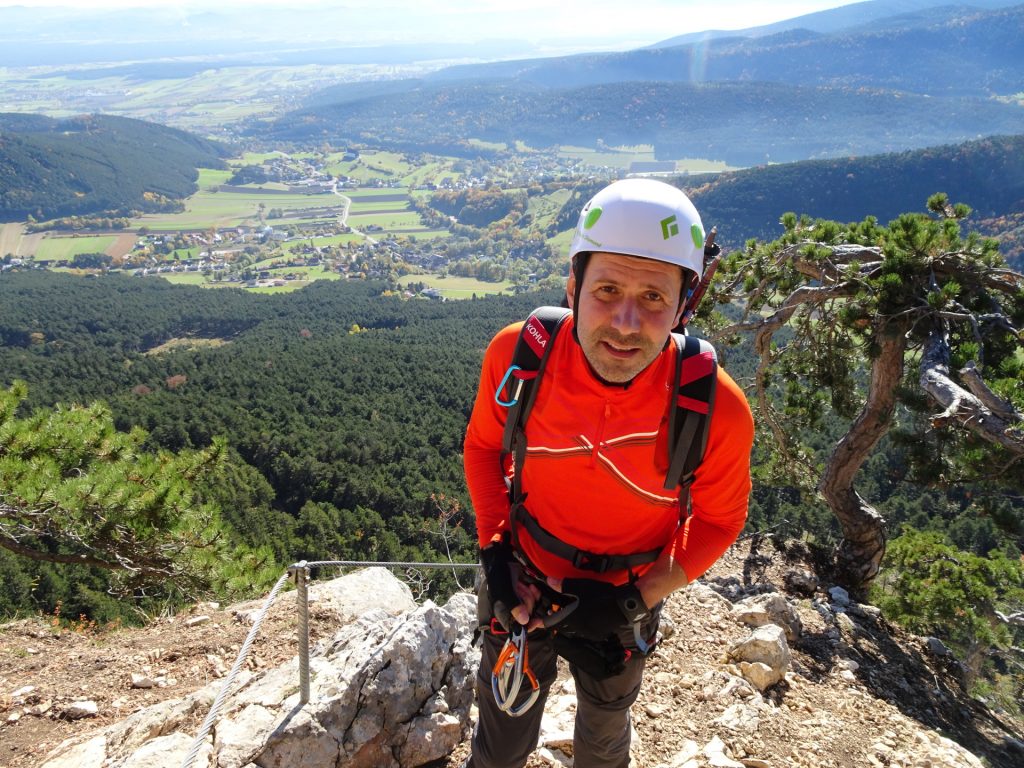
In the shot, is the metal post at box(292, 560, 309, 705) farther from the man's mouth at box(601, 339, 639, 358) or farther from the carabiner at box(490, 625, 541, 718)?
the man's mouth at box(601, 339, 639, 358)

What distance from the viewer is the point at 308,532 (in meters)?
25.4

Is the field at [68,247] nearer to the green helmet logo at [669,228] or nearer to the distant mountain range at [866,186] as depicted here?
the distant mountain range at [866,186]

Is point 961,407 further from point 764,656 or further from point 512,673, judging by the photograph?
point 512,673

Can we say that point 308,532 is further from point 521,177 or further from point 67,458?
point 521,177

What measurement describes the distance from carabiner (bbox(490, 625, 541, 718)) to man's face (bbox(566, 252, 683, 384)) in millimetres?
957

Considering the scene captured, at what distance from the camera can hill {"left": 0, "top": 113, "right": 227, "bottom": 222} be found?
13925 cm

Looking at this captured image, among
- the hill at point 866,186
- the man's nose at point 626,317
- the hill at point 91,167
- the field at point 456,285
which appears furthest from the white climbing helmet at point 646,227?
the hill at point 91,167

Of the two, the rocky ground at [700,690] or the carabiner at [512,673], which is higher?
the carabiner at [512,673]

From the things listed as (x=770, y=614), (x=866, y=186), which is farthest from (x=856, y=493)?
(x=866, y=186)

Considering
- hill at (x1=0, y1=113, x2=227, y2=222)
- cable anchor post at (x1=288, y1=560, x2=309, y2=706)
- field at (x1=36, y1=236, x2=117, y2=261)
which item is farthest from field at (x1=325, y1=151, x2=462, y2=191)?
cable anchor post at (x1=288, y1=560, x2=309, y2=706)

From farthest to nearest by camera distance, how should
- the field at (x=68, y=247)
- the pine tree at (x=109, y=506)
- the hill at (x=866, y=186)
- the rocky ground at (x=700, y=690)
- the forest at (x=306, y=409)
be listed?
the field at (x=68, y=247) → the hill at (x=866, y=186) → the forest at (x=306, y=409) → the pine tree at (x=109, y=506) → the rocky ground at (x=700, y=690)

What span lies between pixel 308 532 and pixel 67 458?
21.4 meters

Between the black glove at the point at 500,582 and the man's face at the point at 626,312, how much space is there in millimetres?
779

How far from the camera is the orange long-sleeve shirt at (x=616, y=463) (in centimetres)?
197
